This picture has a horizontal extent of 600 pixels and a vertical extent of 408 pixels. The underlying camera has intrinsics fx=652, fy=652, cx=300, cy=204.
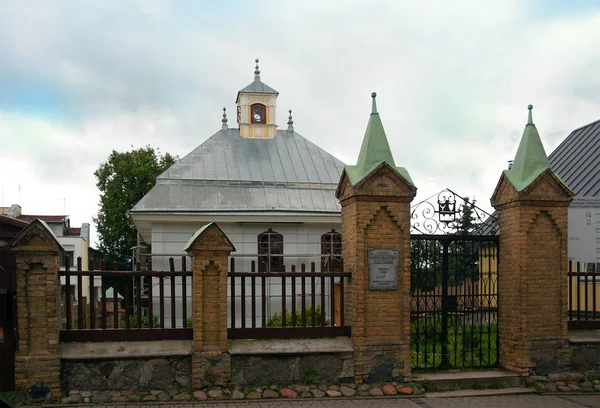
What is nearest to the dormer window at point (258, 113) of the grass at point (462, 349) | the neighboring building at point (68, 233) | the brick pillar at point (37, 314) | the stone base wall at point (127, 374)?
the neighboring building at point (68, 233)

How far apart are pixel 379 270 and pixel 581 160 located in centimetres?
1174

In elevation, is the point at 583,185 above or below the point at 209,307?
above

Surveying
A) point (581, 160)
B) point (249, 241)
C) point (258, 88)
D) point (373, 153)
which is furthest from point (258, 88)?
point (373, 153)

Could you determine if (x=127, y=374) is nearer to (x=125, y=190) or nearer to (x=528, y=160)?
(x=528, y=160)

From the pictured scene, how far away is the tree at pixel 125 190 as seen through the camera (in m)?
35.6

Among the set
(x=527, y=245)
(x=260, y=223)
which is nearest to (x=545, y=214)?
(x=527, y=245)

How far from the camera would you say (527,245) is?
405 inches

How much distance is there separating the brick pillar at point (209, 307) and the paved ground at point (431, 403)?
1.52 ft

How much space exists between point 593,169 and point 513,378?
9849 mm

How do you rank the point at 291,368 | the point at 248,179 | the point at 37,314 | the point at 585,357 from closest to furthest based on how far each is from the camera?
the point at 37,314 < the point at 291,368 < the point at 585,357 < the point at 248,179

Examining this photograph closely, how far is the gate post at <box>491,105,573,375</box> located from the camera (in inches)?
403

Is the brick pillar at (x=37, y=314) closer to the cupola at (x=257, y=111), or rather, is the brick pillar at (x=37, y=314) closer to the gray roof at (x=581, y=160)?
the gray roof at (x=581, y=160)

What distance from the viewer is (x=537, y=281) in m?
10.3

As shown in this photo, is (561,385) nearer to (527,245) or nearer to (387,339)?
(527,245)
